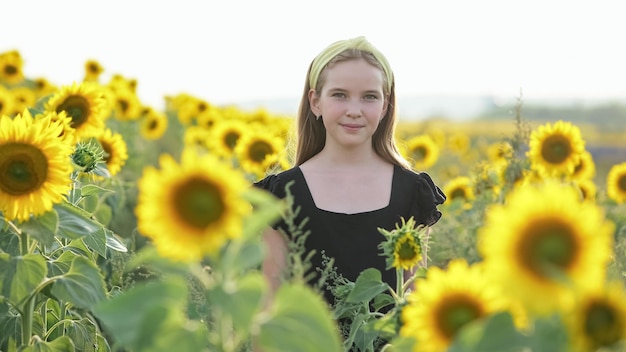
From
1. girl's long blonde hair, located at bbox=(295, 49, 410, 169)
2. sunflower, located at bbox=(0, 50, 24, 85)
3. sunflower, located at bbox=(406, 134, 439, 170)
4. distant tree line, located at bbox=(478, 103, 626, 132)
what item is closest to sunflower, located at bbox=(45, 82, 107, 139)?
girl's long blonde hair, located at bbox=(295, 49, 410, 169)

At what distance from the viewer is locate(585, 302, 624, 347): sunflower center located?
1.16m

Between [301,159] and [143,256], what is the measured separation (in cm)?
203

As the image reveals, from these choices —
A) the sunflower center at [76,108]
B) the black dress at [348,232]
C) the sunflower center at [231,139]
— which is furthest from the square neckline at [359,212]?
the sunflower center at [231,139]

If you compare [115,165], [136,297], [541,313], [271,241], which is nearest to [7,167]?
[136,297]

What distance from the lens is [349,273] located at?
2980mm

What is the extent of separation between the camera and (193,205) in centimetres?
126

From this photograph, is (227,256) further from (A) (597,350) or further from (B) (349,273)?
(B) (349,273)

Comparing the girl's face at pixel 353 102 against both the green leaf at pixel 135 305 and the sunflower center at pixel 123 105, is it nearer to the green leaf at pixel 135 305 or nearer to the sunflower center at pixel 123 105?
the green leaf at pixel 135 305

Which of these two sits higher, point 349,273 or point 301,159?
point 301,159

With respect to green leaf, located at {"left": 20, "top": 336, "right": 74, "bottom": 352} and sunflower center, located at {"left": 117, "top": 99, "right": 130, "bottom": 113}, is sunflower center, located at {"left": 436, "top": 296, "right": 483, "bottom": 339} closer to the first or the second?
green leaf, located at {"left": 20, "top": 336, "right": 74, "bottom": 352}

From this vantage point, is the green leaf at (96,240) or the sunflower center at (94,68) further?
the sunflower center at (94,68)

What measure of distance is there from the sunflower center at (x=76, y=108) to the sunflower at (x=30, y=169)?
1.47m

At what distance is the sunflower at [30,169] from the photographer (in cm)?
200

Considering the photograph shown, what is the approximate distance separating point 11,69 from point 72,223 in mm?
6995
